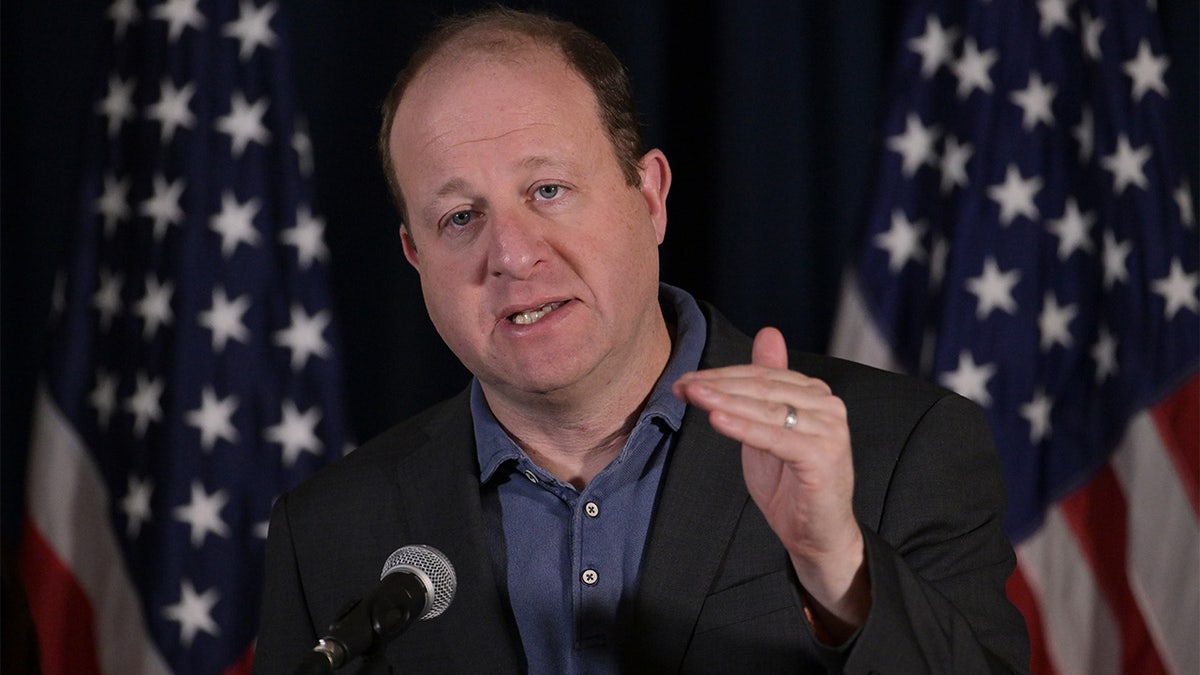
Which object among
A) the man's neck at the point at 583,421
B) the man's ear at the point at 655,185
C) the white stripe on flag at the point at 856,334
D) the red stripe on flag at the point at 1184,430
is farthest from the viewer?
the white stripe on flag at the point at 856,334

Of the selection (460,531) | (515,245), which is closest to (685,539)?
(460,531)

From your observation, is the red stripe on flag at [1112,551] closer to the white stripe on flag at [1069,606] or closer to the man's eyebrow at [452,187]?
the white stripe on flag at [1069,606]

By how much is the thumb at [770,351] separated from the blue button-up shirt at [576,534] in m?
0.62

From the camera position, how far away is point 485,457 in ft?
7.64

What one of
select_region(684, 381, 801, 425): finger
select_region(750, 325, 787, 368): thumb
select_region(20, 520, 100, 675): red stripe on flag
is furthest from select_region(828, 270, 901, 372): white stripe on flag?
select_region(20, 520, 100, 675): red stripe on flag

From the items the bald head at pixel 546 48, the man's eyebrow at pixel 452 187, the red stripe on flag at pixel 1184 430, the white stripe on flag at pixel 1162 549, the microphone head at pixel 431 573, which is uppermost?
the bald head at pixel 546 48

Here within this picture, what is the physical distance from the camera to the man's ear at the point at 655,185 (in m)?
2.40

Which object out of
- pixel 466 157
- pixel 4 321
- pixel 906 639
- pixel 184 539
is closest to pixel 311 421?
pixel 184 539

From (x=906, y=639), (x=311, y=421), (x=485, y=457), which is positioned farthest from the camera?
(x=311, y=421)

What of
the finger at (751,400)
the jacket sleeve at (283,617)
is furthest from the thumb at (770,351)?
the jacket sleeve at (283,617)

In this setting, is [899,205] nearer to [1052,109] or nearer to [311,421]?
[1052,109]

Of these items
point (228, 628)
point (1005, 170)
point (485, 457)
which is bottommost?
point (228, 628)

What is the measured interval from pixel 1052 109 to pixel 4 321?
307 cm

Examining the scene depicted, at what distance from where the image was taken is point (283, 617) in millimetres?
2426
